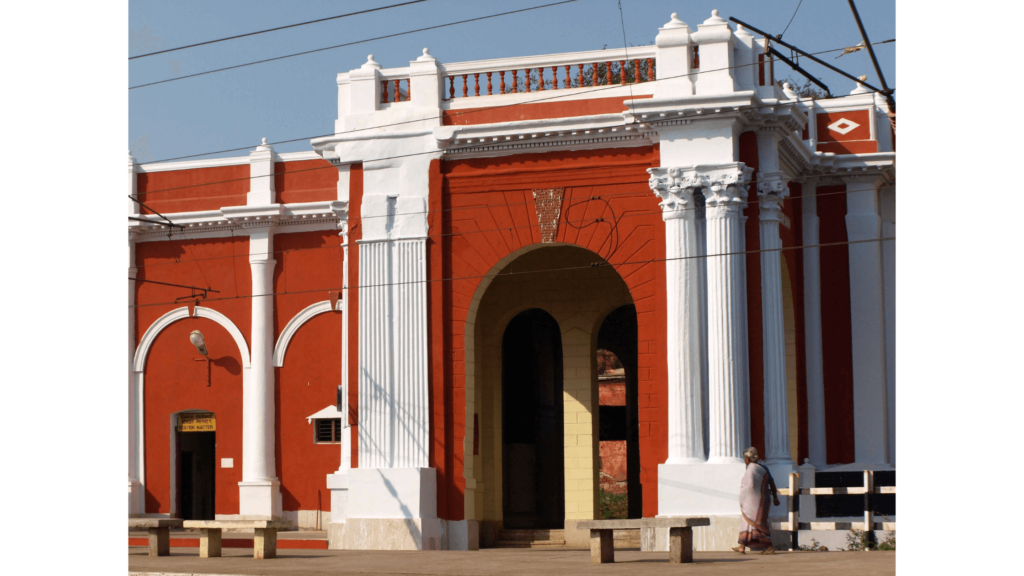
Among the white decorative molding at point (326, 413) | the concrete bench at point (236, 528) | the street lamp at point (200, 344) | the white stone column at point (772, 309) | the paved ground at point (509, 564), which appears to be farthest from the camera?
the street lamp at point (200, 344)

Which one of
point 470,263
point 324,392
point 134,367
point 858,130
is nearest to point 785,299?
point 858,130

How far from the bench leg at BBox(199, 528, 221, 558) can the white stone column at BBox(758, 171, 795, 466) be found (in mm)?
7104

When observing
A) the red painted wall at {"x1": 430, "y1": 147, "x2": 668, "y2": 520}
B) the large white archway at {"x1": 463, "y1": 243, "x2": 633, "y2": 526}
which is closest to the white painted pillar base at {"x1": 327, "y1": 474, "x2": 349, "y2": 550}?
the red painted wall at {"x1": 430, "y1": 147, "x2": 668, "y2": 520}

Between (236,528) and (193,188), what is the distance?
36.3ft

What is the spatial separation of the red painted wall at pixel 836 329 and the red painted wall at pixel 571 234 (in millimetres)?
3712

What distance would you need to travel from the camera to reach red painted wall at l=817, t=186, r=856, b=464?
1848 cm

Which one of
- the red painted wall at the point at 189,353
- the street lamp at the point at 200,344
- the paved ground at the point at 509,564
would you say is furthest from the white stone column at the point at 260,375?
the paved ground at the point at 509,564

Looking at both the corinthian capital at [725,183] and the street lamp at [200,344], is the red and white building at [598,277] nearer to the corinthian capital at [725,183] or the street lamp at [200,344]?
the corinthian capital at [725,183]

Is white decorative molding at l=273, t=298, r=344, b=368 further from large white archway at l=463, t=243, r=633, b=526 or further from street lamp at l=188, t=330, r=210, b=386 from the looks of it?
large white archway at l=463, t=243, r=633, b=526

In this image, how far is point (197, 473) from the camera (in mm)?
23906

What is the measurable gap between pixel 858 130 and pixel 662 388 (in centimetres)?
593

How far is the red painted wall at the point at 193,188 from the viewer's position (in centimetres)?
2316

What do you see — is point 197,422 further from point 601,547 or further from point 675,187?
point 601,547
